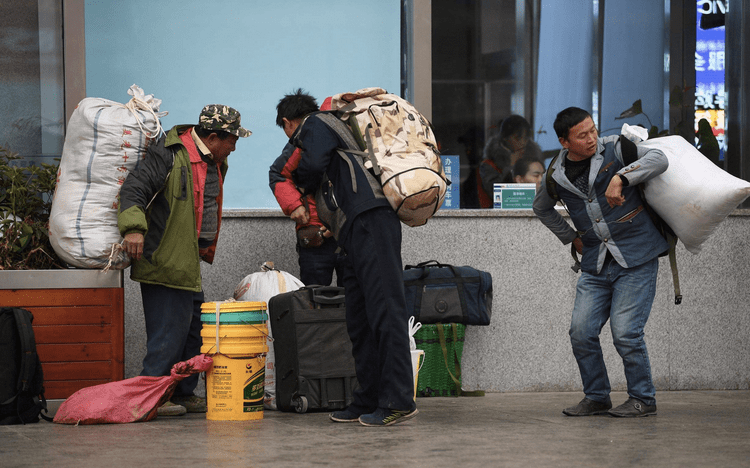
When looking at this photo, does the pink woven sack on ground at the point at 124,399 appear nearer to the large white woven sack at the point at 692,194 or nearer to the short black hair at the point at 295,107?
the short black hair at the point at 295,107

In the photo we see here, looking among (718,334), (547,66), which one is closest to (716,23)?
(547,66)

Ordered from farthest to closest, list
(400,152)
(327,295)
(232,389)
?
(327,295) → (232,389) → (400,152)

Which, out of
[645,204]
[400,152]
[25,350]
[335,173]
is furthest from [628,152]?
[25,350]

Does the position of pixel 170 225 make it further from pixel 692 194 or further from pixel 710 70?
pixel 710 70

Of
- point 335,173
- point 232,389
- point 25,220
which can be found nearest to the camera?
point 335,173

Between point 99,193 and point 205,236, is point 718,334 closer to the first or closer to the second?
point 205,236

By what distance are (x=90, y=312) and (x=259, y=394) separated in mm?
1177

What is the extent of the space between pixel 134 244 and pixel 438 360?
2520 millimetres

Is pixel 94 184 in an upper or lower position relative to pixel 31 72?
lower

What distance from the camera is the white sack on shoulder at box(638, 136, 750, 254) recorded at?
16.3 feet

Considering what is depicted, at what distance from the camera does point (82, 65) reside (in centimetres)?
684

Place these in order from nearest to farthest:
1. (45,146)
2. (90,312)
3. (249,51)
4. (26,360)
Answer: (26,360) → (90,312) → (45,146) → (249,51)

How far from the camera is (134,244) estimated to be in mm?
4992

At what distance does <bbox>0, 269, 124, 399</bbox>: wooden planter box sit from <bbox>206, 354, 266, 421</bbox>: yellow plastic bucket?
2.28 feet
